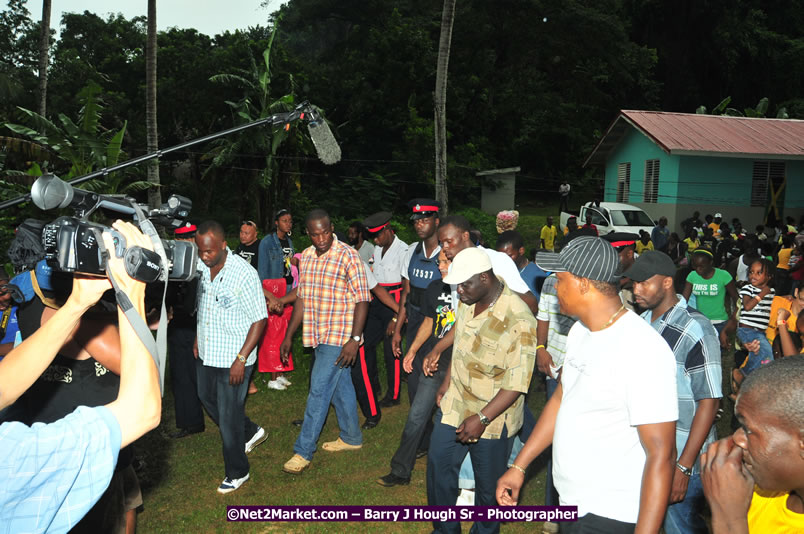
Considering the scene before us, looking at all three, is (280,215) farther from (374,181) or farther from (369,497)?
(374,181)

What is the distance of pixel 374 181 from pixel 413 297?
21.4 m

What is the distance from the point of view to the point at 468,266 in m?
3.86

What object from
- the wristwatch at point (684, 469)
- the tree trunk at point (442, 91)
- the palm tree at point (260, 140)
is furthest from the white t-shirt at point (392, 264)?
the palm tree at point (260, 140)

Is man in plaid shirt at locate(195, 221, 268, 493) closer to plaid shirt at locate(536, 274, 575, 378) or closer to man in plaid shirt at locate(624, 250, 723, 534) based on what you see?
plaid shirt at locate(536, 274, 575, 378)

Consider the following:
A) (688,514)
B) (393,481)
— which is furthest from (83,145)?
(688,514)

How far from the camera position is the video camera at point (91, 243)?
6.31 ft

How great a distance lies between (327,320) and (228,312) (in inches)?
35.4

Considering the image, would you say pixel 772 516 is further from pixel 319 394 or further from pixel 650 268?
pixel 319 394

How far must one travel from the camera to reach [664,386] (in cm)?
261

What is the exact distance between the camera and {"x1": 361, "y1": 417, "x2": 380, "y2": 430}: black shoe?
661 cm

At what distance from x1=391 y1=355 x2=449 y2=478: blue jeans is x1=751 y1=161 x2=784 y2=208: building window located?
23.8 m

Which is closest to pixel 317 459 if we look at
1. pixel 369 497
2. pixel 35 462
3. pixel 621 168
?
pixel 369 497

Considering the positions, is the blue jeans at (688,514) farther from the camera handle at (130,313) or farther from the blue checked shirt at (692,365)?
the camera handle at (130,313)

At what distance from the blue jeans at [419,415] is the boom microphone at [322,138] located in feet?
7.37
